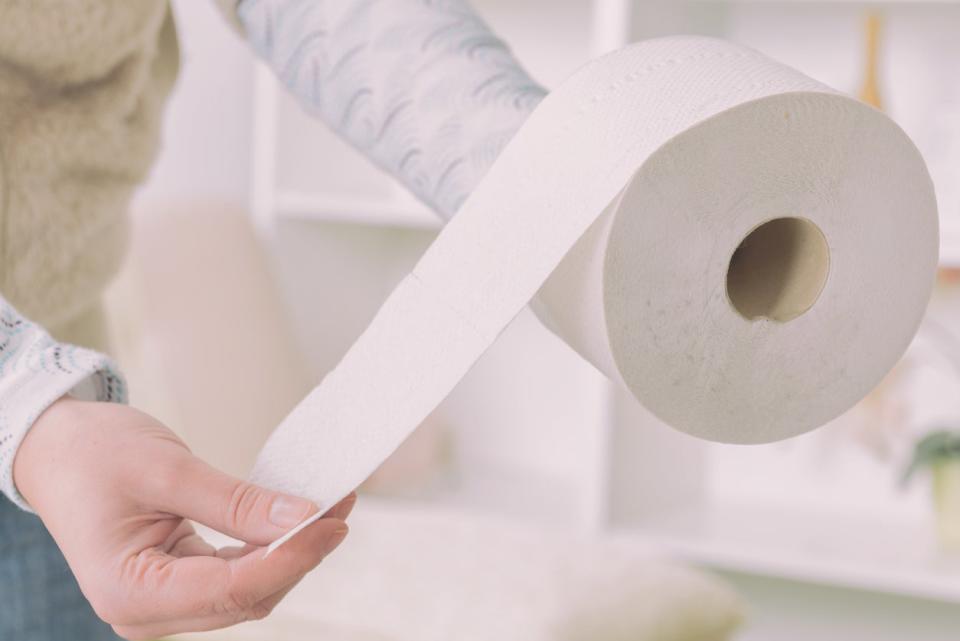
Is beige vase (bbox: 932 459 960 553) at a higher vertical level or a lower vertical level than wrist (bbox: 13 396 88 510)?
higher

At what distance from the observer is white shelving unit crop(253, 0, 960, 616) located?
6.84ft

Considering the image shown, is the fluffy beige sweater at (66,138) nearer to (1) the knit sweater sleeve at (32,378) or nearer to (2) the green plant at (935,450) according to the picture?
(1) the knit sweater sleeve at (32,378)

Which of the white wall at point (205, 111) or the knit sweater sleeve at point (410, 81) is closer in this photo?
the knit sweater sleeve at point (410, 81)

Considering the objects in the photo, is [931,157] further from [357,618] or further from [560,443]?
[357,618]

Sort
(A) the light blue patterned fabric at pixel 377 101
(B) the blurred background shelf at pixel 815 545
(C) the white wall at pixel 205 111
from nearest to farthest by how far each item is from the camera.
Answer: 1. (A) the light blue patterned fabric at pixel 377 101
2. (B) the blurred background shelf at pixel 815 545
3. (C) the white wall at pixel 205 111

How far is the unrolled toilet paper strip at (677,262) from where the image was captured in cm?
48

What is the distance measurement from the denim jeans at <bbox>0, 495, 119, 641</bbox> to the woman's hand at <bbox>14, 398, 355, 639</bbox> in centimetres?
18

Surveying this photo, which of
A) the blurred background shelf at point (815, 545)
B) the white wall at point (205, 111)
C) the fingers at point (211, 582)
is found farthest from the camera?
the white wall at point (205, 111)

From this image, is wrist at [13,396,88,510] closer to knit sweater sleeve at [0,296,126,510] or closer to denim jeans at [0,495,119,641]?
A: knit sweater sleeve at [0,296,126,510]

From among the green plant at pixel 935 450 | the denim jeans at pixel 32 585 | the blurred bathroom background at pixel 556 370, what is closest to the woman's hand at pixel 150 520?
the denim jeans at pixel 32 585

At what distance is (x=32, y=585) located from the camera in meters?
0.67

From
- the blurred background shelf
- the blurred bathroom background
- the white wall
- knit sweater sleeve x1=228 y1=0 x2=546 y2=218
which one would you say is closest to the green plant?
the blurred bathroom background

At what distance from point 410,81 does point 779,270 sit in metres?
0.20

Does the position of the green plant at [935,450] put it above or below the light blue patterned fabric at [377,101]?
above
